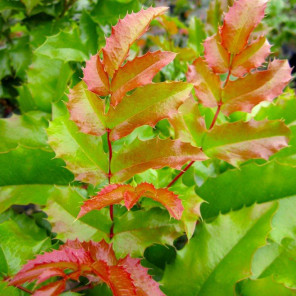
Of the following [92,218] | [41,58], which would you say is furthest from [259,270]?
[41,58]

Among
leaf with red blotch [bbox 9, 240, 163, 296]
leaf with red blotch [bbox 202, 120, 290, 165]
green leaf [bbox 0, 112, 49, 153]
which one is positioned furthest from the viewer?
green leaf [bbox 0, 112, 49, 153]

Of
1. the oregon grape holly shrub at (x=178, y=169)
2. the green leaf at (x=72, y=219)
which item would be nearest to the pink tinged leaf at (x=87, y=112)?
the oregon grape holly shrub at (x=178, y=169)

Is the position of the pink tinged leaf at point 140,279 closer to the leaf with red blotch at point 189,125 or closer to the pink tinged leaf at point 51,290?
the pink tinged leaf at point 51,290

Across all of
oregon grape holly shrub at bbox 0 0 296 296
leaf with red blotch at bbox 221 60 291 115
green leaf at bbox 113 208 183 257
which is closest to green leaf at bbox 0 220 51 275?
oregon grape holly shrub at bbox 0 0 296 296

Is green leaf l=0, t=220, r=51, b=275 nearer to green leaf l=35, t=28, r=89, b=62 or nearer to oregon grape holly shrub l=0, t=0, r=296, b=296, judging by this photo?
oregon grape holly shrub l=0, t=0, r=296, b=296

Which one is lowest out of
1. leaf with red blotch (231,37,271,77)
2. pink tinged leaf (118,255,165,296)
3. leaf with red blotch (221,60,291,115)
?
pink tinged leaf (118,255,165,296)

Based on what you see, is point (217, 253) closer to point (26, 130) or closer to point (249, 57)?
point (249, 57)

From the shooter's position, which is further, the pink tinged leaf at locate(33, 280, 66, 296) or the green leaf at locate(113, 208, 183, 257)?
the green leaf at locate(113, 208, 183, 257)
